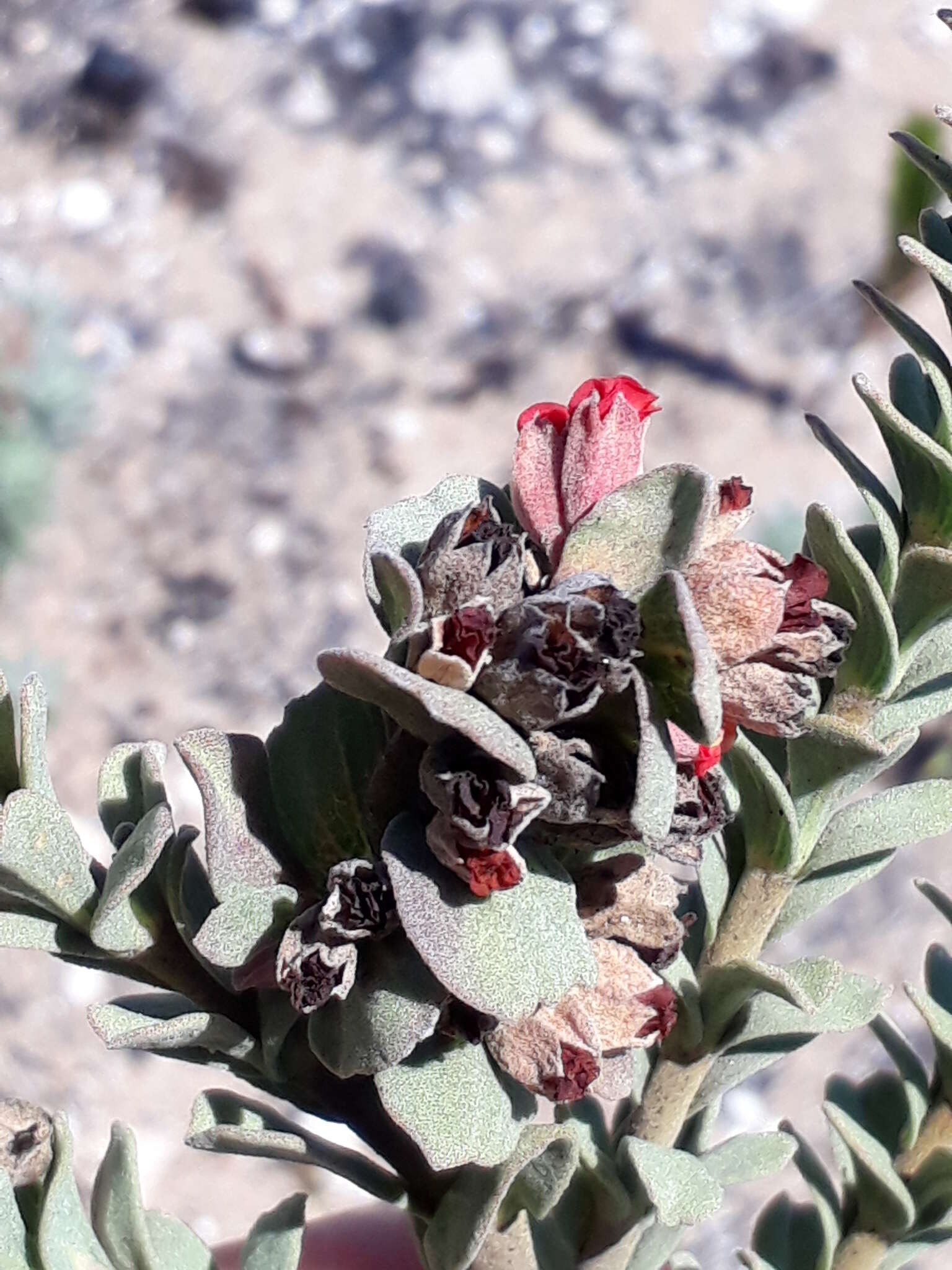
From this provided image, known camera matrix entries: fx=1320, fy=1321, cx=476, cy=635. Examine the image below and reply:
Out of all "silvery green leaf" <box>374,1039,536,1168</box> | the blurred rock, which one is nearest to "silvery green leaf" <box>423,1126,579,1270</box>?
"silvery green leaf" <box>374,1039,536,1168</box>

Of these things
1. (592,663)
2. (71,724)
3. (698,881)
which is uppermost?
(592,663)

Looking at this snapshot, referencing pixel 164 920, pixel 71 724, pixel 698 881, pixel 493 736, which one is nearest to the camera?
pixel 493 736

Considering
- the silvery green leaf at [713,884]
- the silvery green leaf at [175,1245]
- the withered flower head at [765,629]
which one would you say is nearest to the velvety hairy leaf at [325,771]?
the withered flower head at [765,629]

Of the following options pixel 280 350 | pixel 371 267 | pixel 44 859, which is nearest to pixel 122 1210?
pixel 44 859

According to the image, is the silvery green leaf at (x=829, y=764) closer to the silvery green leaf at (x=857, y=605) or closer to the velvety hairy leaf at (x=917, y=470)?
the silvery green leaf at (x=857, y=605)

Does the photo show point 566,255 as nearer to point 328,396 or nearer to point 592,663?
point 328,396

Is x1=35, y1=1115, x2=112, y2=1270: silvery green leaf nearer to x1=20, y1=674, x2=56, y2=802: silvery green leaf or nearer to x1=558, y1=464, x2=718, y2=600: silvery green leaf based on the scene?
x1=20, y1=674, x2=56, y2=802: silvery green leaf

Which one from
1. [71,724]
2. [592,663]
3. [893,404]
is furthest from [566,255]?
[592,663]
